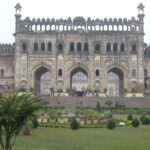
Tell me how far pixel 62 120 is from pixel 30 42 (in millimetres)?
21698

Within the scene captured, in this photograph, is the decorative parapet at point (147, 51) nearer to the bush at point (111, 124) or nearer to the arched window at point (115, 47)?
the arched window at point (115, 47)

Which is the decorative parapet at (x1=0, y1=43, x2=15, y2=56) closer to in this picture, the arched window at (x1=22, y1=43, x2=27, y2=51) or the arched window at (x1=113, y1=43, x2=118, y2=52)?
the arched window at (x1=22, y1=43, x2=27, y2=51)

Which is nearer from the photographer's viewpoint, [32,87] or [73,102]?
[73,102]

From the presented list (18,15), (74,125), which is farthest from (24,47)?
(74,125)

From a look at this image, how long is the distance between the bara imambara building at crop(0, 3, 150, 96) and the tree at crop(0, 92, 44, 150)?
33.6 meters

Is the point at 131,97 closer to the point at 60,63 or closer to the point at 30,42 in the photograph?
the point at 60,63

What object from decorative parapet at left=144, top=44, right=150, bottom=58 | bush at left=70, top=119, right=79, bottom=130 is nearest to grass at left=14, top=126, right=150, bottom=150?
bush at left=70, top=119, right=79, bottom=130

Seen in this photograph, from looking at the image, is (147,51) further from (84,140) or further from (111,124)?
(84,140)

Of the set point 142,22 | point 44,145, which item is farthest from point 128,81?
point 44,145

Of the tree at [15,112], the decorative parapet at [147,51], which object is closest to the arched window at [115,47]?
the decorative parapet at [147,51]

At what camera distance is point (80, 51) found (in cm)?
4666

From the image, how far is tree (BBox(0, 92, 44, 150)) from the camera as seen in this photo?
38.7 feet

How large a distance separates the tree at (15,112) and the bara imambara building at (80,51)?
1321 inches

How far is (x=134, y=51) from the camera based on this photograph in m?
46.2
